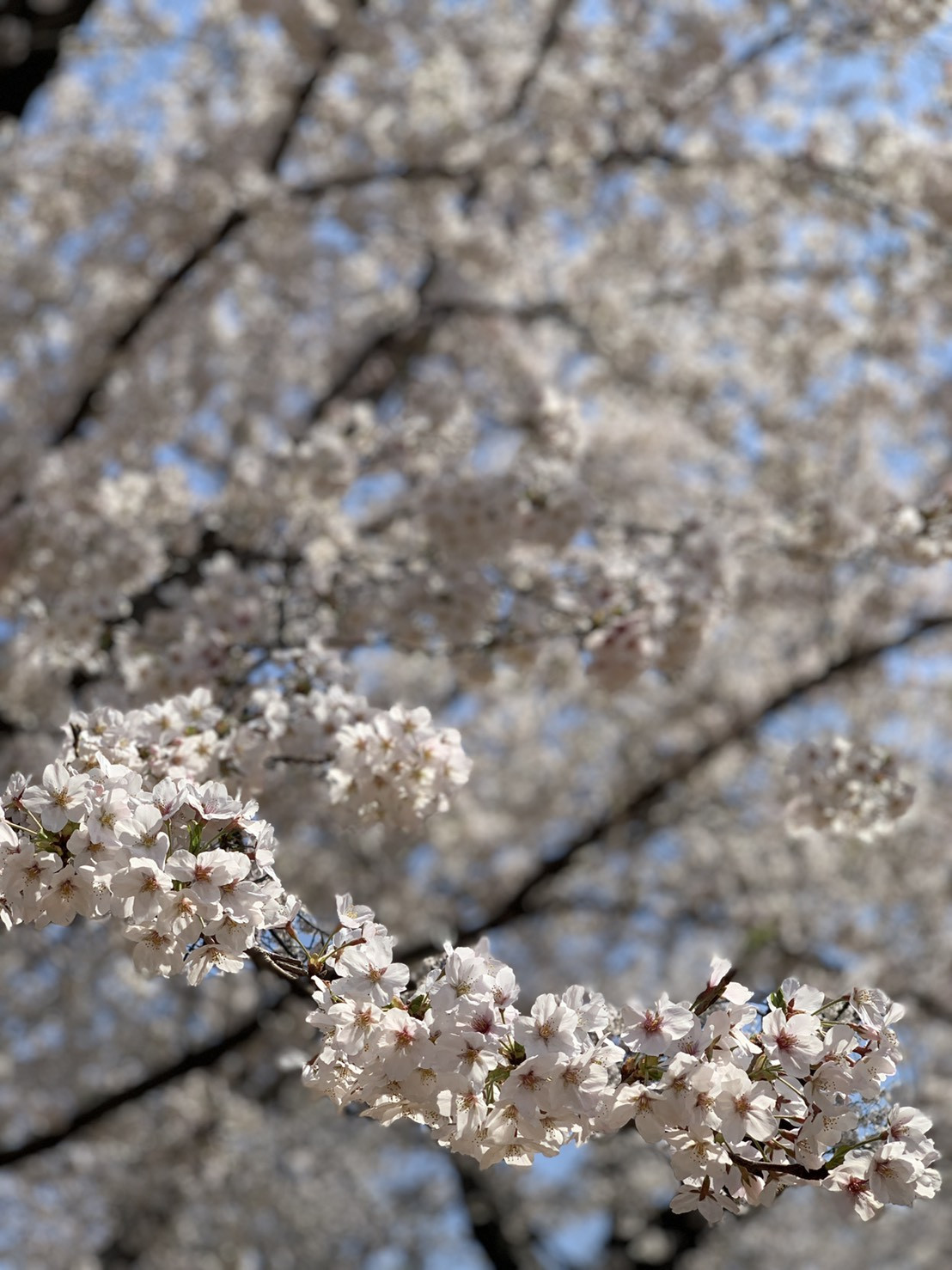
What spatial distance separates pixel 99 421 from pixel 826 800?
654 centimetres

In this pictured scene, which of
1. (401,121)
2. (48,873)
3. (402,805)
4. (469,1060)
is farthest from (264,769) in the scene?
(401,121)

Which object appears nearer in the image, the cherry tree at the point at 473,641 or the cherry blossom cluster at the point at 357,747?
the cherry tree at the point at 473,641

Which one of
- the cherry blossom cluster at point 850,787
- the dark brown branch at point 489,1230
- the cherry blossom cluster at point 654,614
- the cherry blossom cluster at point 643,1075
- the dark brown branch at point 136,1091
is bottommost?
the dark brown branch at point 489,1230

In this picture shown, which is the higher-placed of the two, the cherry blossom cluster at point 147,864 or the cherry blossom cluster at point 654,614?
the cherry blossom cluster at point 147,864

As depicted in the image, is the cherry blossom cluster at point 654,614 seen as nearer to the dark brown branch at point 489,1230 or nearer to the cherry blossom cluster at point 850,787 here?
the cherry blossom cluster at point 850,787

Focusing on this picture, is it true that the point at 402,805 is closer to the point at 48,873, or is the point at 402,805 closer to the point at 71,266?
the point at 48,873

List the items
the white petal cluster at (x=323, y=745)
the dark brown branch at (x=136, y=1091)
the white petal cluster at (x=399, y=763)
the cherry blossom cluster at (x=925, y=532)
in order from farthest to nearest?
the dark brown branch at (x=136, y=1091), the cherry blossom cluster at (x=925, y=532), the white petal cluster at (x=399, y=763), the white petal cluster at (x=323, y=745)

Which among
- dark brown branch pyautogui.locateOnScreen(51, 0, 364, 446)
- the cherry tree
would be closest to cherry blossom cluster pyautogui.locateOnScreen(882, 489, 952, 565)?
the cherry tree

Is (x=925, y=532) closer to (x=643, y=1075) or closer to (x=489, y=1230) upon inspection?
(x=643, y=1075)

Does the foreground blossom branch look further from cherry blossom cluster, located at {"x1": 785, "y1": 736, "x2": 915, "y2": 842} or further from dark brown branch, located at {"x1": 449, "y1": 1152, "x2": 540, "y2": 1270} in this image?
dark brown branch, located at {"x1": 449, "y1": 1152, "x2": 540, "y2": 1270}

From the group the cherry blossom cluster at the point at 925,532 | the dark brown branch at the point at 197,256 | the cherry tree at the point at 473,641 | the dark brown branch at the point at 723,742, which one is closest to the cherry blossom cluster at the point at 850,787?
the cherry tree at the point at 473,641

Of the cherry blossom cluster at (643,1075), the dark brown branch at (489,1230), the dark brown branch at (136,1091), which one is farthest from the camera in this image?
the dark brown branch at (489,1230)

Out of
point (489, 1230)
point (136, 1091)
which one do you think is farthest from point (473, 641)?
point (489, 1230)

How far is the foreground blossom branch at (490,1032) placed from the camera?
6.92 feet
